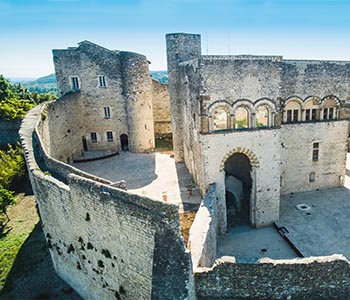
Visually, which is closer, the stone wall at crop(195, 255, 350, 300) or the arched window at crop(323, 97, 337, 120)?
the stone wall at crop(195, 255, 350, 300)

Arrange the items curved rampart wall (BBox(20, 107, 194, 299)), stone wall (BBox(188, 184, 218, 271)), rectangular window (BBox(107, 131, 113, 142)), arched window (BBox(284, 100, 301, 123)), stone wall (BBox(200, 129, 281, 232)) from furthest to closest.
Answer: rectangular window (BBox(107, 131, 113, 142)), arched window (BBox(284, 100, 301, 123)), stone wall (BBox(200, 129, 281, 232)), stone wall (BBox(188, 184, 218, 271)), curved rampart wall (BBox(20, 107, 194, 299))

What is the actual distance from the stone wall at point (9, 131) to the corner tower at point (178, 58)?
59.1ft

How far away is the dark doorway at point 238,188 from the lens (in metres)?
16.7

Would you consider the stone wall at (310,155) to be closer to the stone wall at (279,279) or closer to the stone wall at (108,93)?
the stone wall at (279,279)

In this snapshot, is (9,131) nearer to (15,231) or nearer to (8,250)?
(15,231)

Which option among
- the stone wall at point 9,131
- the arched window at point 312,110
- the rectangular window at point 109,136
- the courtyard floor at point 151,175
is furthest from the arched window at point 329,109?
the stone wall at point 9,131

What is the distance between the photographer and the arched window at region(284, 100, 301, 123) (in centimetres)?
1662

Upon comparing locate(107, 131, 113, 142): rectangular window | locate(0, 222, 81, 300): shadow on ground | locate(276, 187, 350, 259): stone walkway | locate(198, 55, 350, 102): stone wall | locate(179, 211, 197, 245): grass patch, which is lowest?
locate(0, 222, 81, 300): shadow on ground

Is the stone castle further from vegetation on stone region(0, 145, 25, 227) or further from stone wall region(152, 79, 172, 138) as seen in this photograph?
stone wall region(152, 79, 172, 138)

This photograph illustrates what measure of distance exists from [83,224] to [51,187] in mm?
2050

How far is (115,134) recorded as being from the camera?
2606 centimetres

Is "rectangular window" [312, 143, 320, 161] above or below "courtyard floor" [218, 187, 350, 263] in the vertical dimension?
above

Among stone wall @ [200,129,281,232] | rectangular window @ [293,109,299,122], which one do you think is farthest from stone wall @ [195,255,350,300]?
rectangular window @ [293,109,299,122]

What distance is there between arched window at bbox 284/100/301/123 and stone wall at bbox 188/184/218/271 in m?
6.96
